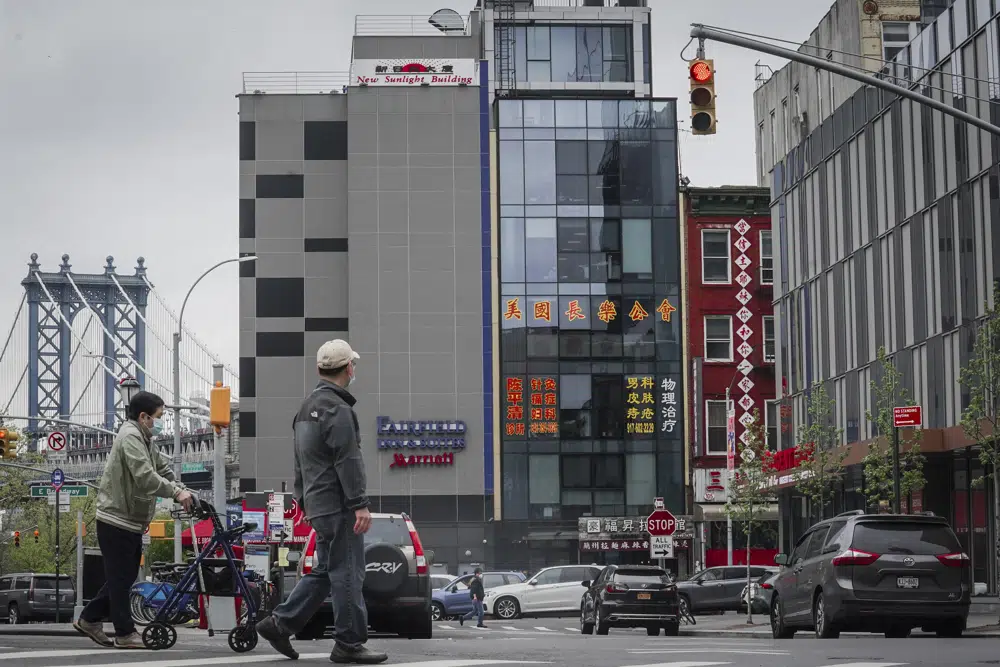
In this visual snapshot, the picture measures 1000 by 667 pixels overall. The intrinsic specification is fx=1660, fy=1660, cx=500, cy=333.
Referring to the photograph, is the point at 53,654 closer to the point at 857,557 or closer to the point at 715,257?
the point at 857,557

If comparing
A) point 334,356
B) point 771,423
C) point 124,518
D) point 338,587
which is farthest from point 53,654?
point 771,423

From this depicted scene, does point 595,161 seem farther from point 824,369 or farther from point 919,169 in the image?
point 919,169

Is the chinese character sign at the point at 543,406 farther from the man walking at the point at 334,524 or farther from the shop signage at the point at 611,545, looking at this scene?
the man walking at the point at 334,524

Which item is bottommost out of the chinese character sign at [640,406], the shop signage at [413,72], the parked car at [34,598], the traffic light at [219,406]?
the parked car at [34,598]

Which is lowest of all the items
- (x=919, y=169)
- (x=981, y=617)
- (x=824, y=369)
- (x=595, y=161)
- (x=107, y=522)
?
(x=981, y=617)

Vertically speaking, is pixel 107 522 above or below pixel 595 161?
below

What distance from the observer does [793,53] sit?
17.1m

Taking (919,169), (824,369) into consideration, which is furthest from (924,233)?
(824,369)

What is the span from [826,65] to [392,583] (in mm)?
7188

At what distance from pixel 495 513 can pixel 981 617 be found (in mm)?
38031

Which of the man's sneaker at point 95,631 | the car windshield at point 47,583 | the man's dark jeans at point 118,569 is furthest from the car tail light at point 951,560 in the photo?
the car windshield at point 47,583

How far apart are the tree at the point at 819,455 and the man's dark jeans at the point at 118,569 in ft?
97.3

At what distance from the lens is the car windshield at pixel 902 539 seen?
19297mm

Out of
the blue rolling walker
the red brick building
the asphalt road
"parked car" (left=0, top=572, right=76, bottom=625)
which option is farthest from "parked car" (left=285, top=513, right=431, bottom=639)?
the red brick building
